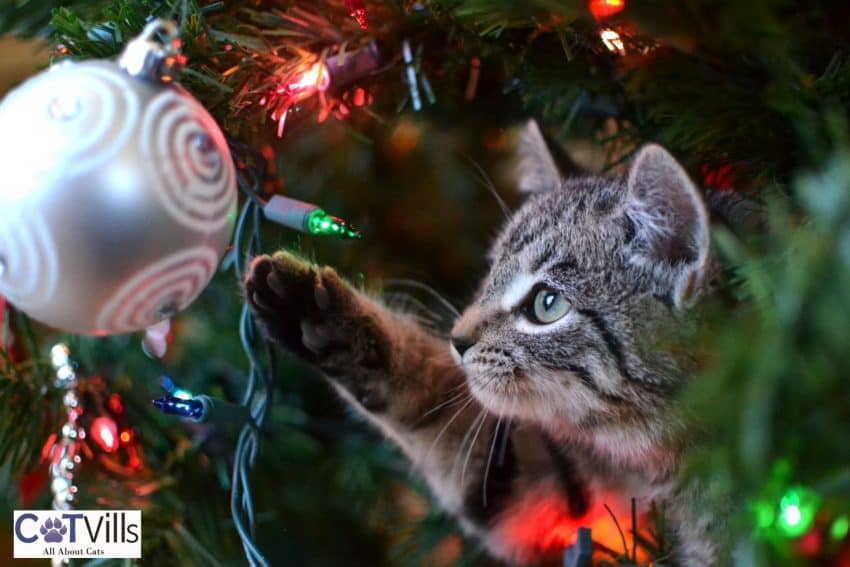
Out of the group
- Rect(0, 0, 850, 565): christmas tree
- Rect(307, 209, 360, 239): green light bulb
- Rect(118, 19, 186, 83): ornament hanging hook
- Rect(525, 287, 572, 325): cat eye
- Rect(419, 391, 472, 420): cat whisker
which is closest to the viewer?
Rect(0, 0, 850, 565): christmas tree

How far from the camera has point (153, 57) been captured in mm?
392

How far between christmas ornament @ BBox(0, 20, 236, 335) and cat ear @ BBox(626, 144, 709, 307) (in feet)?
1.05

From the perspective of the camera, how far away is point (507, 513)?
77 centimetres

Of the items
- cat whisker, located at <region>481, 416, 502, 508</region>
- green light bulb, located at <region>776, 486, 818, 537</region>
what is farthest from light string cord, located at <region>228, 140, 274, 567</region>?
green light bulb, located at <region>776, 486, 818, 537</region>

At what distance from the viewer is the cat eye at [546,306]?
0.63 metres

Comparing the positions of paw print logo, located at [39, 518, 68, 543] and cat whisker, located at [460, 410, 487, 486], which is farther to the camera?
cat whisker, located at [460, 410, 487, 486]

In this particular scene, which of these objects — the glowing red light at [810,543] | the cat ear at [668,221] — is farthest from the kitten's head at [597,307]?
the glowing red light at [810,543]

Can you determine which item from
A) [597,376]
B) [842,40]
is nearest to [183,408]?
[597,376]

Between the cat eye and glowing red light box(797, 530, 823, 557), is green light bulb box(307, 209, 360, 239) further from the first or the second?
glowing red light box(797, 530, 823, 557)

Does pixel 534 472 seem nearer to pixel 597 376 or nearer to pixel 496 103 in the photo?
pixel 597 376

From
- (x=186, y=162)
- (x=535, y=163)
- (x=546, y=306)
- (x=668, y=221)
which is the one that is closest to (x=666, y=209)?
(x=668, y=221)

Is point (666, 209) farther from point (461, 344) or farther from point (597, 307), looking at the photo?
point (461, 344)

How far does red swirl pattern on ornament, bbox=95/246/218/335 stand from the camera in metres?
0.39

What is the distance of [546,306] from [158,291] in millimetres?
339
